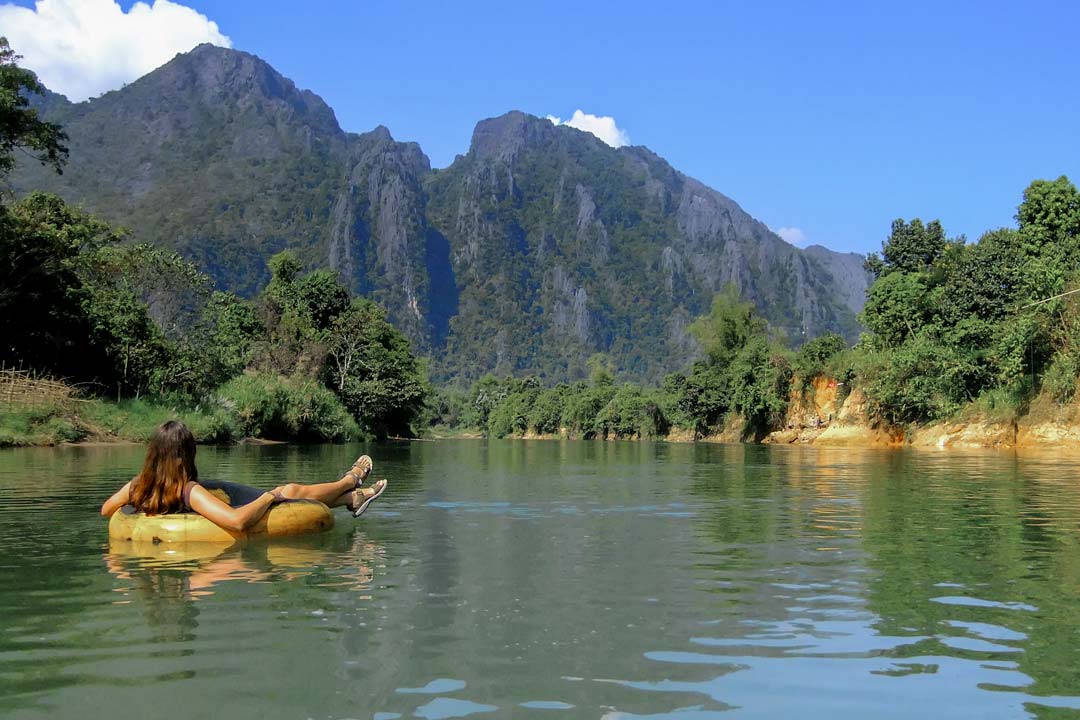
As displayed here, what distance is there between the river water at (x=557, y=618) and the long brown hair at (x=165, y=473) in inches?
20.4

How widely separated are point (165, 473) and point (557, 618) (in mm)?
4767

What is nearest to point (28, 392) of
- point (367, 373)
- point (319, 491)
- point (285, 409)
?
point (285, 409)

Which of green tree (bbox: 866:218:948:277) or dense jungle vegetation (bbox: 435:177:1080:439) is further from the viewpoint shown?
green tree (bbox: 866:218:948:277)

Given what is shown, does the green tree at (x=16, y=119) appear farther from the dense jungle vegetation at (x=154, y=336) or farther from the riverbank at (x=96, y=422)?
the riverbank at (x=96, y=422)

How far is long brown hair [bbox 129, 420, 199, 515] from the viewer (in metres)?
8.73

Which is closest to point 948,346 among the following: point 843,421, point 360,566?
point 843,421

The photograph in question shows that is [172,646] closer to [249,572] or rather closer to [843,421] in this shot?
[249,572]

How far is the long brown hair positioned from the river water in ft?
1.70

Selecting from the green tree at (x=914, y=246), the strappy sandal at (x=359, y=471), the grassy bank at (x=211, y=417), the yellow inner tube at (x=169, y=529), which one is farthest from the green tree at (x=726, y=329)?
the yellow inner tube at (x=169, y=529)

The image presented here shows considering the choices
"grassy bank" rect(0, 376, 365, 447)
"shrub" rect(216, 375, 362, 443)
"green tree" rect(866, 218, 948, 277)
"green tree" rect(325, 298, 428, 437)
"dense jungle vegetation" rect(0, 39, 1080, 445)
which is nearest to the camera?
"grassy bank" rect(0, 376, 365, 447)

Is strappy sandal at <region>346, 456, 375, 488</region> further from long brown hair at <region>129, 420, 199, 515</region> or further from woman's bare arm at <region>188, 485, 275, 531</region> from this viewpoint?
long brown hair at <region>129, 420, 199, 515</region>

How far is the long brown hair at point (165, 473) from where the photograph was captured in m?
8.73

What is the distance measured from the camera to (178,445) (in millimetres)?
8734

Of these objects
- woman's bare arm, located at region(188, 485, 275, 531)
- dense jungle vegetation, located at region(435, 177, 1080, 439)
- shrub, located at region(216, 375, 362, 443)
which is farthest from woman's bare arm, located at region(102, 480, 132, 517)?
dense jungle vegetation, located at region(435, 177, 1080, 439)
